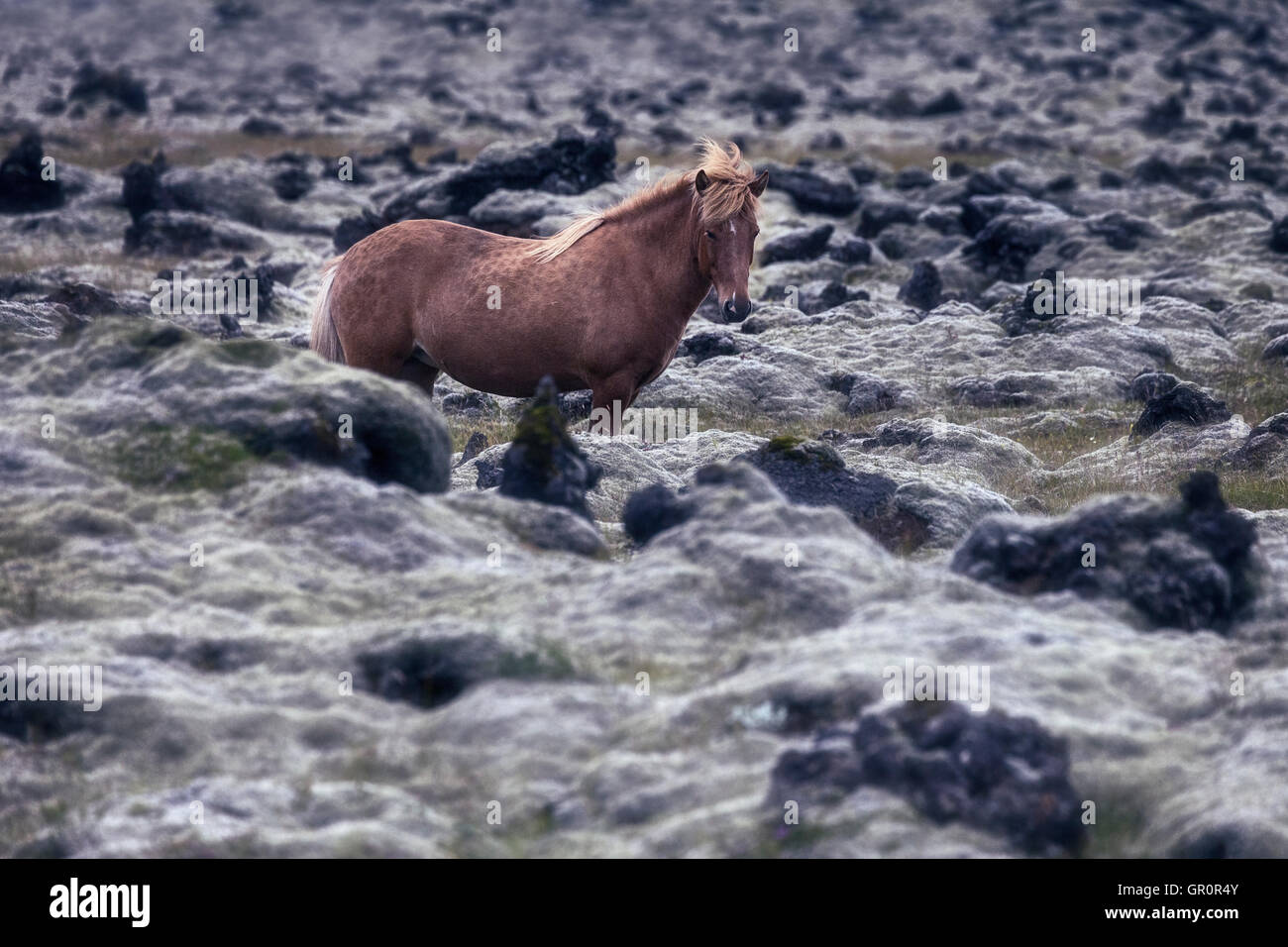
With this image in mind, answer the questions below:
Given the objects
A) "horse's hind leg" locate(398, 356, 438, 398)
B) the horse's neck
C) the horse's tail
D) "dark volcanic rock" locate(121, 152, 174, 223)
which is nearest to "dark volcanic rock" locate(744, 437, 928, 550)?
the horse's neck

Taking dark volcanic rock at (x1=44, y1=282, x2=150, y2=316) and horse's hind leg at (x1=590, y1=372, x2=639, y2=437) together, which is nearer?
horse's hind leg at (x1=590, y1=372, x2=639, y2=437)

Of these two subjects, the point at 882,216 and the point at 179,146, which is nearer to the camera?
the point at 882,216

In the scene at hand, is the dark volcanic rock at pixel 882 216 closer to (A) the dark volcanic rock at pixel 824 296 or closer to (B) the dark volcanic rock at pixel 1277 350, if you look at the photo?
(A) the dark volcanic rock at pixel 824 296

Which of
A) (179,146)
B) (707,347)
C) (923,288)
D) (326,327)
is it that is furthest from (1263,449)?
(179,146)

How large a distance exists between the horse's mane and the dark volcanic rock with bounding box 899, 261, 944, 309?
14862mm

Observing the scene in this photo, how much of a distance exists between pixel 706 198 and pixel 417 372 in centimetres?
426

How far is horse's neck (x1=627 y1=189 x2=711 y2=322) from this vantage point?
16.7 m

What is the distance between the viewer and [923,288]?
3189 centimetres

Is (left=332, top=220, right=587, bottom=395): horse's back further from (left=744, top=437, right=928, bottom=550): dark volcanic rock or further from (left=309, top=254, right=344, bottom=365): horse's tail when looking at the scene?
(left=744, top=437, right=928, bottom=550): dark volcanic rock

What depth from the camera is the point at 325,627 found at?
33.5ft

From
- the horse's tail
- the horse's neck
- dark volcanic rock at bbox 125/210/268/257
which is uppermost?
the horse's neck

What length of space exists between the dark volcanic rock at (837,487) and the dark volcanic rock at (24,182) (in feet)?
97.8

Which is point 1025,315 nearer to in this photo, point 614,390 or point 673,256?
point 673,256

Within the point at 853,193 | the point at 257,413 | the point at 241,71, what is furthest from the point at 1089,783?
the point at 241,71
